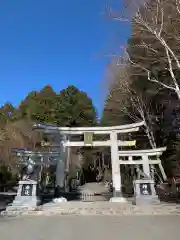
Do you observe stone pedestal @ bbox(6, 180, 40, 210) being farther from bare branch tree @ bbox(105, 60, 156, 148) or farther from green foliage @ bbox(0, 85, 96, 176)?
green foliage @ bbox(0, 85, 96, 176)

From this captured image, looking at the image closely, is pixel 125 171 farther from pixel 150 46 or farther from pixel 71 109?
pixel 150 46

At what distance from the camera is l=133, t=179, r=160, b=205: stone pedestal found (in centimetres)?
1430

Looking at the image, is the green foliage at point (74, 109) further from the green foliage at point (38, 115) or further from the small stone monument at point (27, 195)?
the small stone monument at point (27, 195)

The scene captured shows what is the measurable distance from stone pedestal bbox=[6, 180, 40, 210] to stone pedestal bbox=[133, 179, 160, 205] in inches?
207

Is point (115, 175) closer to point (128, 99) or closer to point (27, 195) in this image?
point (27, 195)

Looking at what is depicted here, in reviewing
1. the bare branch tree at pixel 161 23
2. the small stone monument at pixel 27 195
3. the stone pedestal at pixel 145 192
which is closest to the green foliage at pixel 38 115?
the small stone monument at pixel 27 195

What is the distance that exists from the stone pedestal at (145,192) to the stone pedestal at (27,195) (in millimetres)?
5259

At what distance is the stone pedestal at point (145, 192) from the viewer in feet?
46.9

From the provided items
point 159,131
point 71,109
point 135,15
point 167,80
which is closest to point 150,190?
point 167,80

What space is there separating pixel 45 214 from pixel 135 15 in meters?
10.1

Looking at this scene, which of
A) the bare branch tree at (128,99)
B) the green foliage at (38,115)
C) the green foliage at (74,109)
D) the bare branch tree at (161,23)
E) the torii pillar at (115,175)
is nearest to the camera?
the bare branch tree at (161,23)

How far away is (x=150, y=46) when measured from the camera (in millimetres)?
14484

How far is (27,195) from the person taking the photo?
13.6 meters

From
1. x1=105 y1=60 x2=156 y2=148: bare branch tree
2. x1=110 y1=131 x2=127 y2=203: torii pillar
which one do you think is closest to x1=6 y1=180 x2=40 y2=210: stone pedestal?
x1=110 y1=131 x2=127 y2=203: torii pillar
